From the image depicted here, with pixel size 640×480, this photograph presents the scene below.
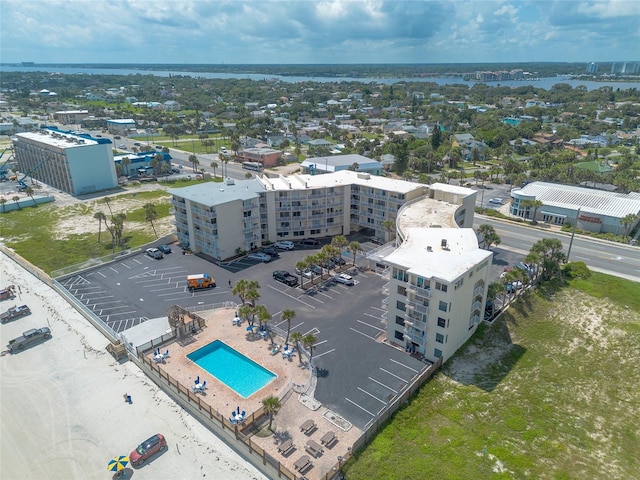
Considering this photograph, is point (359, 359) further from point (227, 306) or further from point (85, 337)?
point (85, 337)

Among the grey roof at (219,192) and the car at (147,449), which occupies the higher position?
the grey roof at (219,192)

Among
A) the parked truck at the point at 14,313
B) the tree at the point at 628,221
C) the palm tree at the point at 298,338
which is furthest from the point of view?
the tree at the point at 628,221

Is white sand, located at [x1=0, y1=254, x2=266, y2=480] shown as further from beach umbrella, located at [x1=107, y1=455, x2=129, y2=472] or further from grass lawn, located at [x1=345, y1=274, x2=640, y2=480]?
grass lawn, located at [x1=345, y1=274, x2=640, y2=480]

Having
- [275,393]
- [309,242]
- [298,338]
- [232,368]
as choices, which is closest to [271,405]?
[275,393]

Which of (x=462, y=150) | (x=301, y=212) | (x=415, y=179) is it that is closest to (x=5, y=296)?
(x=301, y=212)

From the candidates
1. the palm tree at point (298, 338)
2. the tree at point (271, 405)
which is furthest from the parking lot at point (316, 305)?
the tree at point (271, 405)

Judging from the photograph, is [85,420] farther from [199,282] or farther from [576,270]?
[576,270]

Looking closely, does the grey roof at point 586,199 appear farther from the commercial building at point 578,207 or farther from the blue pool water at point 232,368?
the blue pool water at point 232,368
